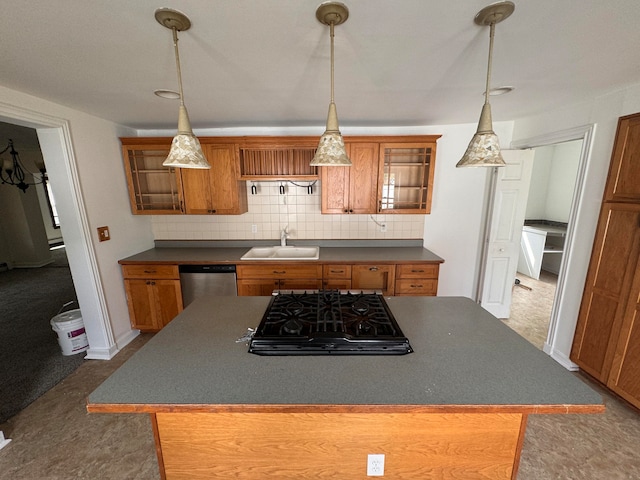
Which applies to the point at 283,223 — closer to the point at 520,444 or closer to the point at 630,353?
the point at 520,444

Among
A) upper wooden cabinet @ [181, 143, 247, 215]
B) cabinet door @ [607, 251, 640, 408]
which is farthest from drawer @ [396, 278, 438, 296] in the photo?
upper wooden cabinet @ [181, 143, 247, 215]

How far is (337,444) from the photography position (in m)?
1.04

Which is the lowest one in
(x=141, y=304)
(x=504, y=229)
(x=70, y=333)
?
(x=70, y=333)

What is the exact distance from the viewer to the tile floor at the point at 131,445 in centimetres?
147

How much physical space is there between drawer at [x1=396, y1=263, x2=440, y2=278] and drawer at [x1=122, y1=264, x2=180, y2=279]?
2290mm

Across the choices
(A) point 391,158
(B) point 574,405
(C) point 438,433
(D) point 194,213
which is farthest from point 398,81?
(D) point 194,213

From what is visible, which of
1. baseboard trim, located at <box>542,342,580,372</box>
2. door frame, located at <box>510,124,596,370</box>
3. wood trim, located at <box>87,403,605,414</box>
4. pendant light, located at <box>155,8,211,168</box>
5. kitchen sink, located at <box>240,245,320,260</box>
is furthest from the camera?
kitchen sink, located at <box>240,245,320,260</box>

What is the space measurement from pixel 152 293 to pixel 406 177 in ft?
9.82

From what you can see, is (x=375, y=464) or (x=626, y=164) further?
(x=626, y=164)

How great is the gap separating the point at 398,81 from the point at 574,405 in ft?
6.00

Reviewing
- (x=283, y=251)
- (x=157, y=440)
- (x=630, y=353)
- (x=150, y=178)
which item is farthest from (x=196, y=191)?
(x=630, y=353)

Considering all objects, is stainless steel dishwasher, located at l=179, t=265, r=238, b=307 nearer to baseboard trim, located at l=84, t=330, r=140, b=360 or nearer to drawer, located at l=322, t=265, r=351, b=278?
baseboard trim, located at l=84, t=330, r=140, b=360

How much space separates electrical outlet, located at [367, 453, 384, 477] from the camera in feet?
3.42

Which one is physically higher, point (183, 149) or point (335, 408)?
point (183, 149)
